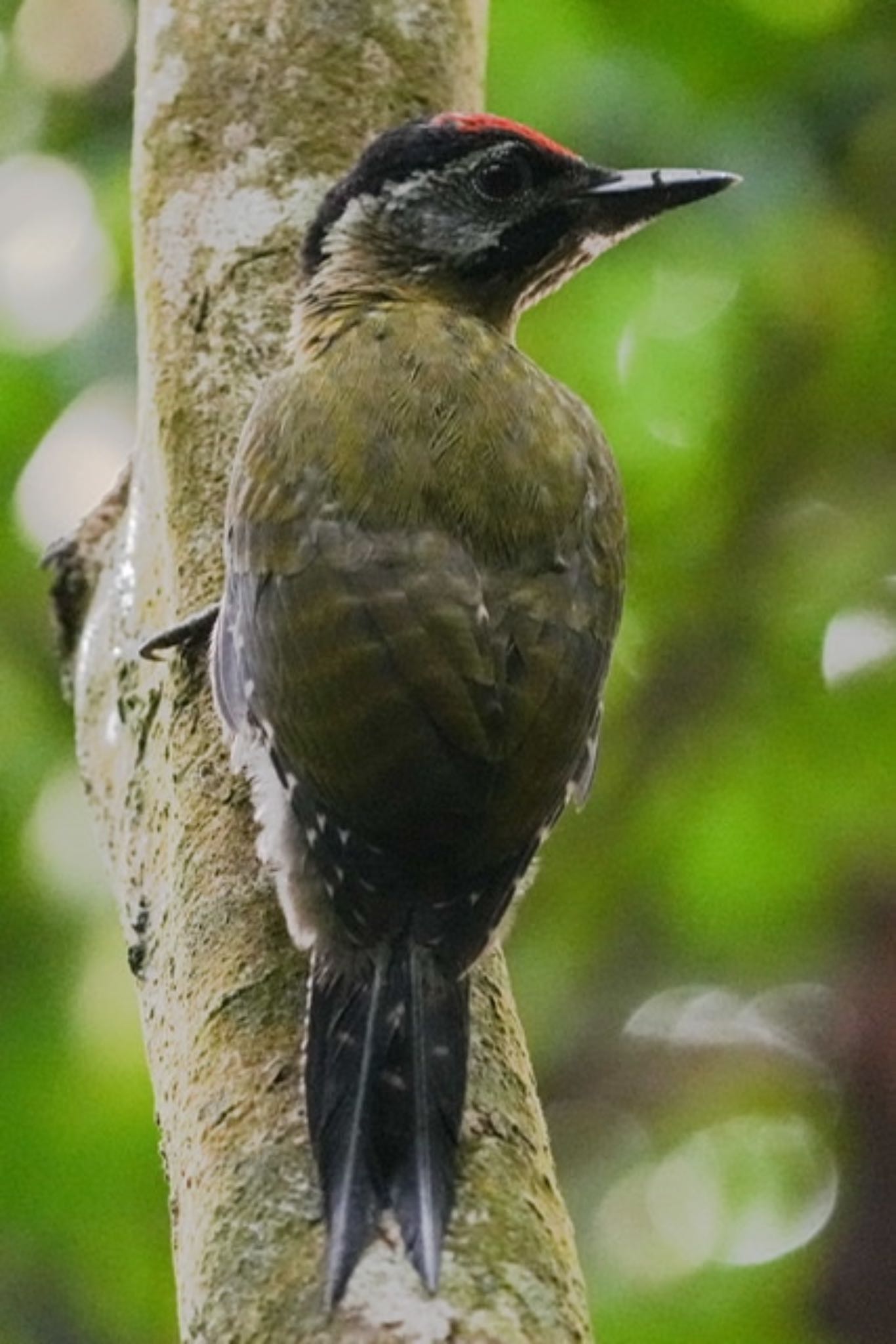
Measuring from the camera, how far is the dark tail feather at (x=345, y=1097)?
2.50 metres

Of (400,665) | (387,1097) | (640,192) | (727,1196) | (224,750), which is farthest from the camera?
(727,1196)

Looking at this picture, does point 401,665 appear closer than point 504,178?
Yes

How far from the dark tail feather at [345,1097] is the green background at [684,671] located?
241cm

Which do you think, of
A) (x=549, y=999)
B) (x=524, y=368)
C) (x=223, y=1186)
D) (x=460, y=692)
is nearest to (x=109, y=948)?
(x=549, y=999)

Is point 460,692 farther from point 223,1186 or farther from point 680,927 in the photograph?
point 680,927

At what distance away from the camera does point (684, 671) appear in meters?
5.94

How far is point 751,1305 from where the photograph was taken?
531cm

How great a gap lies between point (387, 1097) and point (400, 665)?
582 millimetres

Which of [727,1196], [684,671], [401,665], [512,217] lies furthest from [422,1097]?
[727,1196]

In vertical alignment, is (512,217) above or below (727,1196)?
above

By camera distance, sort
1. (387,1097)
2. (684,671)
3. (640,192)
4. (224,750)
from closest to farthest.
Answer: (387,1097) < (224,750) < (640,192) < (684,671)

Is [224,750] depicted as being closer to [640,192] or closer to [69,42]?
[640,192]

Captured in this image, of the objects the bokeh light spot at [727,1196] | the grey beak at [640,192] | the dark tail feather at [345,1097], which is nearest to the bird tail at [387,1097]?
the dark tail feather at [345,1097]

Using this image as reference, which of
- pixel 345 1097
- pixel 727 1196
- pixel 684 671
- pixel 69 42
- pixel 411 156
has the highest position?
pixel 69 42
